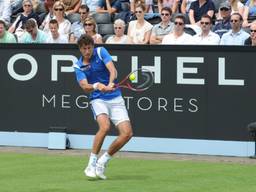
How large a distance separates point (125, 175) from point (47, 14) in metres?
7.27

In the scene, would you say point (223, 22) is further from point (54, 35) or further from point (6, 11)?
point (6, 11)

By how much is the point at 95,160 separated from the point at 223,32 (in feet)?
16.0

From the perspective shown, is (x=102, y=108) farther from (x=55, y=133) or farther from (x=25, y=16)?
(x=25, y=16)

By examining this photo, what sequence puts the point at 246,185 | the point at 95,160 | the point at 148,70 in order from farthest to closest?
the point at 148,70
the point at 95,160
the point at 246,185

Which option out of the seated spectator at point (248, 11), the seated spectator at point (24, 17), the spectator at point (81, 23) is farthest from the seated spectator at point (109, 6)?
the seated spectator at point (248, 11)

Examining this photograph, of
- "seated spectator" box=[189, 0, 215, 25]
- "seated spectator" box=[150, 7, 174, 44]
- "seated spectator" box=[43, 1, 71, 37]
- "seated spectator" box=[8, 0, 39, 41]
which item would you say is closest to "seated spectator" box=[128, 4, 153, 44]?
"seated spectator" box=[150, 7, 174, 44]

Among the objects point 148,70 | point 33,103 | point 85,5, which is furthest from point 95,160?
point 85,5

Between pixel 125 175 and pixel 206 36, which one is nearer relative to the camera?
pixel 125 175

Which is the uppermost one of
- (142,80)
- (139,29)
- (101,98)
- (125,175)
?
(139,29)

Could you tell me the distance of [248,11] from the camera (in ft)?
50.5

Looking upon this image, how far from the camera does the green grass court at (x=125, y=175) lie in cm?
1011

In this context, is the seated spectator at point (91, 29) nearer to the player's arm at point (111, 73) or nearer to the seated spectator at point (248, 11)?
the seated spectator at point (248, 11)

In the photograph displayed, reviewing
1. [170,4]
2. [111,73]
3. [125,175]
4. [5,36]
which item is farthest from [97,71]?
[170,4]

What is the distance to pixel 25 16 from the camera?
57.7ft
